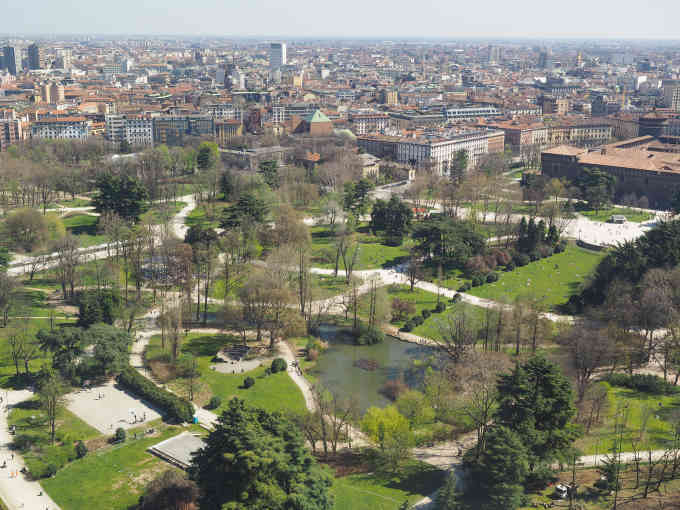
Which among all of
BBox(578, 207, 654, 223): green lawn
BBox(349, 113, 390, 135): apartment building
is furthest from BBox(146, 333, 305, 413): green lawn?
BBox(349, 113, 390, 135): apartment building

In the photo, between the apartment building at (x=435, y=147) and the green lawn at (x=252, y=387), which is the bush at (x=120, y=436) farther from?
the apartment building at (x=435, y=147)

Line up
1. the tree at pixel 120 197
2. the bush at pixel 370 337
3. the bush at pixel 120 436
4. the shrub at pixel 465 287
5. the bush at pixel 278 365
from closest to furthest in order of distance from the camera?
the bush at pixel 120 436
the bush at pixel 278 365
the bush at pixel 370 337
the shrub at pixel 465 287
the tree at pixel 120 197

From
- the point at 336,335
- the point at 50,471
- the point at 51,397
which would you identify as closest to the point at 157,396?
the point at 51,397

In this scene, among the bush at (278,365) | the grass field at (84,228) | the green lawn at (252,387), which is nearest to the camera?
the green lawn at (252,387)

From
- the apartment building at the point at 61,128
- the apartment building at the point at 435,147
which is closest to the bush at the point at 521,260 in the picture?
the apartment building at the point at 435,147

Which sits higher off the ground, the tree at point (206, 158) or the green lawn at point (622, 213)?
the tree at point (206, 158)

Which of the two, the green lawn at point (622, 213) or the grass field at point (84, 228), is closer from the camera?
the grass field at point (84, 228)

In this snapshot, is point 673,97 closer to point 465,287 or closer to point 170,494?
point 465,287
